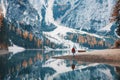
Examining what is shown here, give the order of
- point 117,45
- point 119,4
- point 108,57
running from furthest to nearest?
point 117,45, point 119,4, point 108,57

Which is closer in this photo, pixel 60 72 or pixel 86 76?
pixel 86 76

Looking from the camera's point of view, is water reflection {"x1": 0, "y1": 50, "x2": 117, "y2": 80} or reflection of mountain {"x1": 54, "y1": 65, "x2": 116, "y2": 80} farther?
water reflection {"x1": 0, "y1": 50, "x2": 117, "y2": 80}

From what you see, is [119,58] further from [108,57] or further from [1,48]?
[1,48]

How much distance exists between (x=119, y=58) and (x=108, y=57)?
687 cm

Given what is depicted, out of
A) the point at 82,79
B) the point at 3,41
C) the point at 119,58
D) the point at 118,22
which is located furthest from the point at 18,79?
the point at 3,41

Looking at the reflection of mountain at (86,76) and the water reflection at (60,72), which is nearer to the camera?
the reflection of mountain at (86,76)

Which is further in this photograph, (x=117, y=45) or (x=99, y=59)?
(x=117, y=45)

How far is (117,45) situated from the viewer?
93688mm

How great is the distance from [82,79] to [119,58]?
27498mm

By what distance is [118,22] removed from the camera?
9475cm

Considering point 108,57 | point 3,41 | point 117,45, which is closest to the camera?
point 108,57

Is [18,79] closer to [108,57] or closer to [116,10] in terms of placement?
[108,57]

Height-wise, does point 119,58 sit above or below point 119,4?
below

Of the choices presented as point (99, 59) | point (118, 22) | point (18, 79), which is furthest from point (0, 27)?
point (18, 79)
